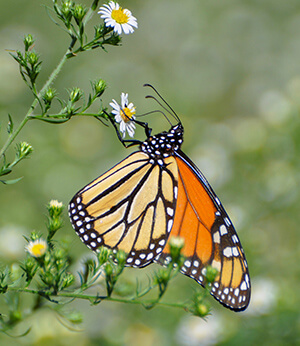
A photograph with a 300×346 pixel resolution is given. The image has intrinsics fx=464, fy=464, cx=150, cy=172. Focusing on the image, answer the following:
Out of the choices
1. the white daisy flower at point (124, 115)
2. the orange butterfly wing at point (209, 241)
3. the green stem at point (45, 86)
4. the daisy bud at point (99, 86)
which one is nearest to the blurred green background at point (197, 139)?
the green stem at point (45, 86)

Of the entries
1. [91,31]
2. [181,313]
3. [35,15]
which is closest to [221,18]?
[91,31]

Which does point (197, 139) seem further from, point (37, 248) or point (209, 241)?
point (37, 248)

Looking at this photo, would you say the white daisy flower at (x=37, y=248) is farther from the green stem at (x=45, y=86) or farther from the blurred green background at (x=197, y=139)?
the blurred green background at (x=197, y=139)

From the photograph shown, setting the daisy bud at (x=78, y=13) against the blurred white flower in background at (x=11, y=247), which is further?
the blurred white flower in background at (x=11, y=247)

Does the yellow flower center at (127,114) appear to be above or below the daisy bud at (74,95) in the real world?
above

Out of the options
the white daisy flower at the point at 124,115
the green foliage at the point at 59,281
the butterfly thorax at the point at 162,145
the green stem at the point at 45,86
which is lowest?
the green foliage at the point at 59,281

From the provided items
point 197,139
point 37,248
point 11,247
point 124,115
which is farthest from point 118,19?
point 197,139

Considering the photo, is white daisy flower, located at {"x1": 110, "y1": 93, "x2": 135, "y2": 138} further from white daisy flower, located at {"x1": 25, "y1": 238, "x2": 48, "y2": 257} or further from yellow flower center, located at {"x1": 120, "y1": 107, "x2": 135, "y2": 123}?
white daisy flower, located at {"x1": 25, "y1": 238, "x2": 48, "y2": 257}

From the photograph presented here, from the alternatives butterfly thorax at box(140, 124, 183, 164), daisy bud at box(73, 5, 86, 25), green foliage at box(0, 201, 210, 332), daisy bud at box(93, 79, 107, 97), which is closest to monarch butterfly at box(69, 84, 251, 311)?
butterfly thorax at box(140, 124, 183, 164)
